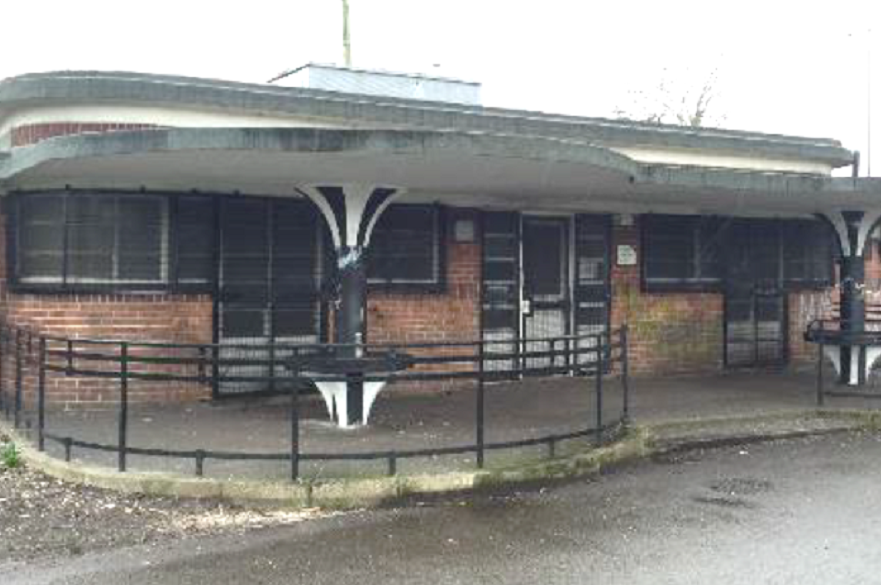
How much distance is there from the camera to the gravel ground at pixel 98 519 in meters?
6.12

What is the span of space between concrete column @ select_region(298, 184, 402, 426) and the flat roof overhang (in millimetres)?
199

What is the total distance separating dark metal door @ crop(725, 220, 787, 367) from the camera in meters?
14.3

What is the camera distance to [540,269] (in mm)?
12711

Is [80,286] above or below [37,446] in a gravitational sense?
above

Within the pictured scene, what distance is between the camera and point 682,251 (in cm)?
1386

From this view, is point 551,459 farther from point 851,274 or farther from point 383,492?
point 851,274

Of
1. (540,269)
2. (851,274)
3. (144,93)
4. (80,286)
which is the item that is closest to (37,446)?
(80,286)

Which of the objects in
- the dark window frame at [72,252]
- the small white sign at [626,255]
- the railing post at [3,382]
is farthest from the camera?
the small white sign at [626,255]

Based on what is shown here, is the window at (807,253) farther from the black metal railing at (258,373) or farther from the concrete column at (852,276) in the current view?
the black metal railing at (258,373)

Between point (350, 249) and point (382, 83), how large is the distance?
Result: 6.90 metres

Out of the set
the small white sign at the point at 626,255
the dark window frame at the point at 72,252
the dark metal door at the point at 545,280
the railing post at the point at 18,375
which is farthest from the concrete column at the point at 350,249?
the small white sign at the point at 626,255

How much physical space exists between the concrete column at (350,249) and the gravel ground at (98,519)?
7.93 ft

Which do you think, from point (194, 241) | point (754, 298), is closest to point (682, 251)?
point (754, 298)

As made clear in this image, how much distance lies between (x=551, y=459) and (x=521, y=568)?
7.20ft
